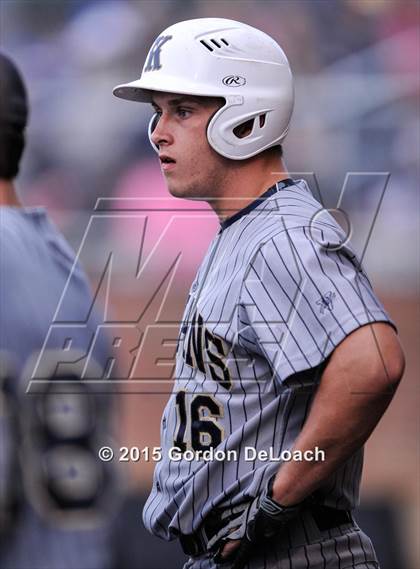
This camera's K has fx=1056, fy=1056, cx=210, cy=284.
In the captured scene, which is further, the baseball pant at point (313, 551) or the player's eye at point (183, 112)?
the player's eye at point (183, 112)

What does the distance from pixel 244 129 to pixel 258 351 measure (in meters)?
0.29

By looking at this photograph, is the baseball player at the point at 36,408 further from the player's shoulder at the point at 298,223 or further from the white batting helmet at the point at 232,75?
Result: the player's shoulder at the point at 298,223

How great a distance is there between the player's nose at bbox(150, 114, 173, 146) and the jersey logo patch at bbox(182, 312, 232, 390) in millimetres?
206

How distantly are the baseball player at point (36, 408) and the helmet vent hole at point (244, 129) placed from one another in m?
0.33

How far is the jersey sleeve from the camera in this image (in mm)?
1071

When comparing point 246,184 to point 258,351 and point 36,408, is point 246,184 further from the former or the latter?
point 36,408

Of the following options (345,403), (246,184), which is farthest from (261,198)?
(345,403)

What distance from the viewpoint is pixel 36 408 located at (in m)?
1.44

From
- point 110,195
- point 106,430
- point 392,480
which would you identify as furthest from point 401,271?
point 106,430

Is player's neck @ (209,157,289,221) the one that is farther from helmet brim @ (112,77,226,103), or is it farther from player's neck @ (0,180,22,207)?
player's neck @ (0,180,22,207)

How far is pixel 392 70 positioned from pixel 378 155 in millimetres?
264

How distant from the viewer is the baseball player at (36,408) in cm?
135

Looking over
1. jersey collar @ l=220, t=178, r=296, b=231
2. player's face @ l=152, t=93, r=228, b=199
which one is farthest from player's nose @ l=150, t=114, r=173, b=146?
jersey collar @ l=220, t=178, r=296, b=231

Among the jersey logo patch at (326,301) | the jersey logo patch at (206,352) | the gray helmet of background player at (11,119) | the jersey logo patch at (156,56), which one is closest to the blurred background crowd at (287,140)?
the gray helmet of background player at (11,119)
